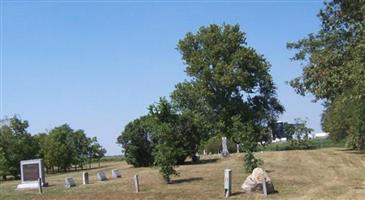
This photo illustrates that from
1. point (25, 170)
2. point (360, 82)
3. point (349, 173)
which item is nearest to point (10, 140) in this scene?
point (25, 170)

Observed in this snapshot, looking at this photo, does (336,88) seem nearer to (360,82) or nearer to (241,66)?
(360,82)

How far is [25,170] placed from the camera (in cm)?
3656

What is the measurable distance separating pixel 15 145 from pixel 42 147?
154 inches

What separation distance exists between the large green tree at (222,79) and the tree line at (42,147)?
39.2 ft

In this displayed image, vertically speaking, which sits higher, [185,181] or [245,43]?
[245,43]

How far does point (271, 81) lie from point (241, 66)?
5.93 metres

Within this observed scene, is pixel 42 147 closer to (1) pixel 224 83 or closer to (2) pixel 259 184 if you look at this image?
(1) pixel 224 83

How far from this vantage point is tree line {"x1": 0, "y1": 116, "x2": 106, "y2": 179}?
57406 millimetres

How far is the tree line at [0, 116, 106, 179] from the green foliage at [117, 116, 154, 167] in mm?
13795

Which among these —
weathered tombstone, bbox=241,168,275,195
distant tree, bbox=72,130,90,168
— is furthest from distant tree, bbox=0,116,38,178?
weathered tombstone, bbox=241,168,275,195

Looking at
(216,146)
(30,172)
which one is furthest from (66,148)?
(30,172)

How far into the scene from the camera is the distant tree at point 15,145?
57000 millimetres

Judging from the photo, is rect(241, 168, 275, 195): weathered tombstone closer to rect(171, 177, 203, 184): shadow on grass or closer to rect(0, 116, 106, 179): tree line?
rect(171, 177, 203, 184): shadow on grass

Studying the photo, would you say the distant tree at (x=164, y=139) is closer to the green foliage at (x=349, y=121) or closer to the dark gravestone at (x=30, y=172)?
the dark gravestone at (x=30, y=172)
